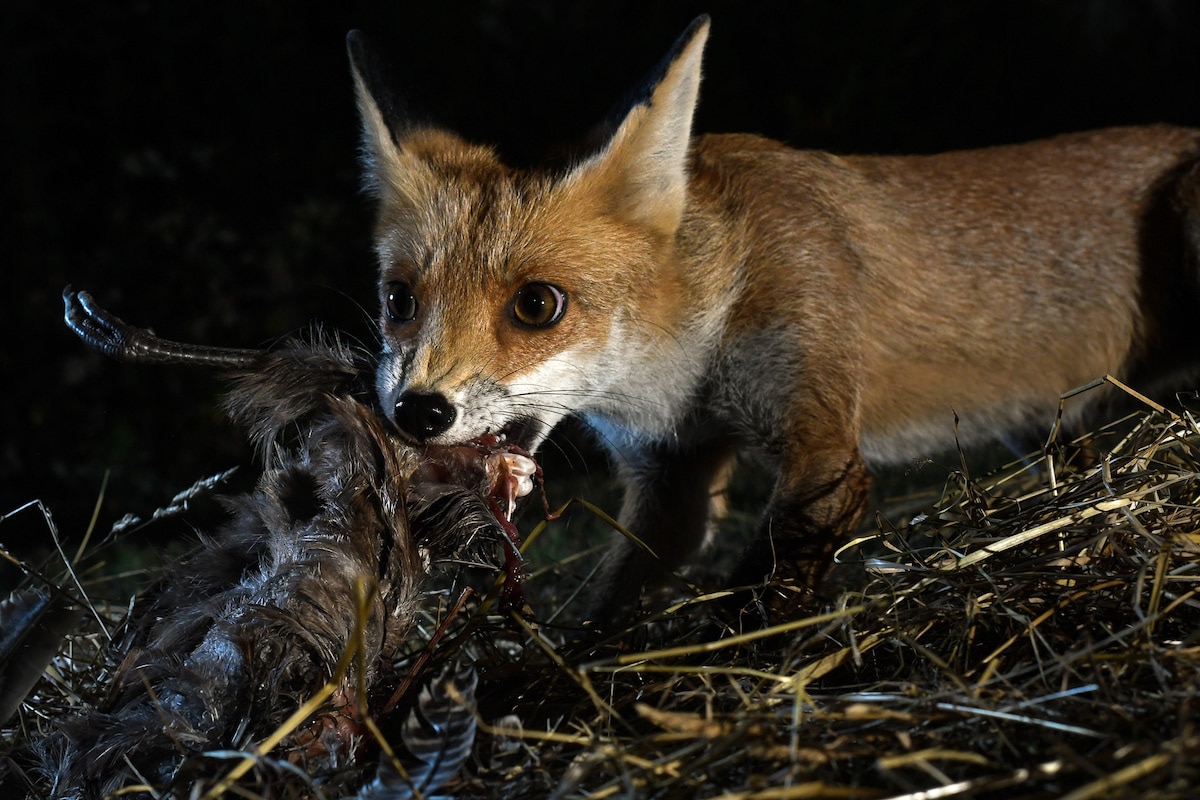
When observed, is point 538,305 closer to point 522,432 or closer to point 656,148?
point 522,432

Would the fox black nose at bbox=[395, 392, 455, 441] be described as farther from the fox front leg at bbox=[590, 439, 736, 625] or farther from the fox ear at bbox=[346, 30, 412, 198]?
the fox front leg at bbox=[590, 439, 736, 625]

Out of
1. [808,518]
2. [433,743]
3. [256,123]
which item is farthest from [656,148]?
[256,123]

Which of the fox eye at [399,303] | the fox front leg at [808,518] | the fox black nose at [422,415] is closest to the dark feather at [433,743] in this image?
the fox black nose at [422,415]

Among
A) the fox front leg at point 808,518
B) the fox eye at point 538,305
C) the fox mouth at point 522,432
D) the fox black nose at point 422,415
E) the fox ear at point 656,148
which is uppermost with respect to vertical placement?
the fox ear at point 656,148

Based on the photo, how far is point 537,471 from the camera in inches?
60.1

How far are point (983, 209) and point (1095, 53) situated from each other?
10.3 ft

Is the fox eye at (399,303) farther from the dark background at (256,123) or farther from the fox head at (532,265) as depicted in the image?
the dark background at (256,123)

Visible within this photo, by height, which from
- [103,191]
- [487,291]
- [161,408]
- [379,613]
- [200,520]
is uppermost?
[487,291]

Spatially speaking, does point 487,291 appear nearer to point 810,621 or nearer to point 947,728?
point 810,621

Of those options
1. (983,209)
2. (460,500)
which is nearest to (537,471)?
(460,500)

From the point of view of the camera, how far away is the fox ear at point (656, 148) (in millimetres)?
1779

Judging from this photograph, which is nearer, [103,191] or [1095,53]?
[103,191]

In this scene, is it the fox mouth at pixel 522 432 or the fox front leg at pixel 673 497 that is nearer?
the fox mouth at pixel 522 432

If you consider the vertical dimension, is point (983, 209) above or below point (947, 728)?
above
